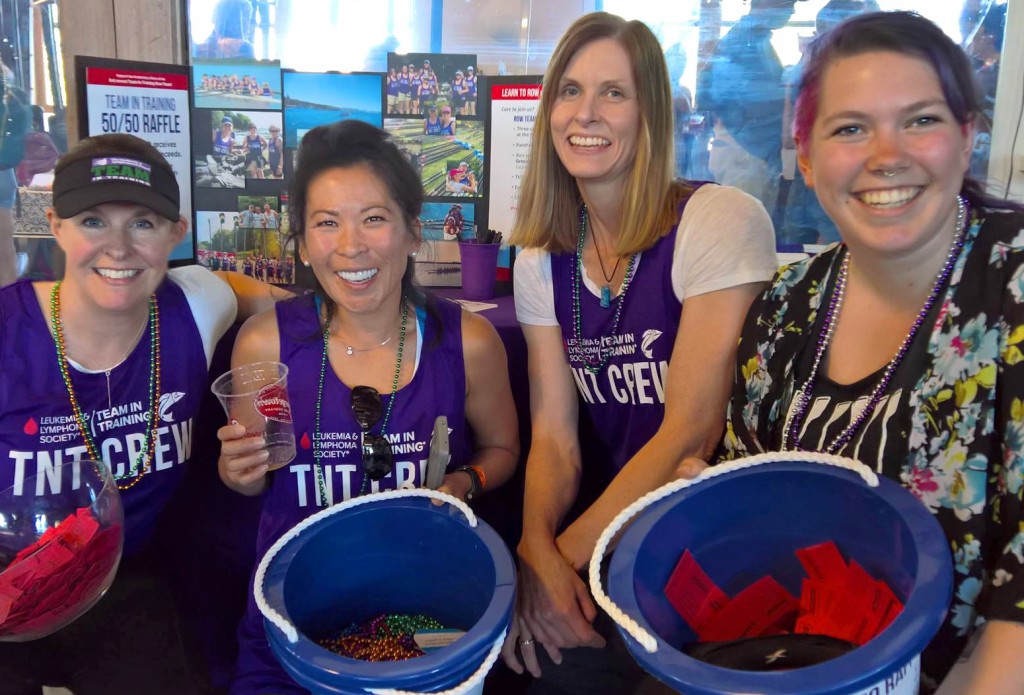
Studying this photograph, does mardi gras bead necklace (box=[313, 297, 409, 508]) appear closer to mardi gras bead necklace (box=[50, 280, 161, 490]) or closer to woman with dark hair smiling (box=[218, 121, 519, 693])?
woman with dark hair smiling (box=[218, 121, 519, 693])

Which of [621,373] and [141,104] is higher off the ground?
→ [141,104]

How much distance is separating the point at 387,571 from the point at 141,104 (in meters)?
1.57

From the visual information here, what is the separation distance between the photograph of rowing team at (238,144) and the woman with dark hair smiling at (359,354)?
1.02 m

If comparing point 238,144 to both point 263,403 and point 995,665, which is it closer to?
point 263,403

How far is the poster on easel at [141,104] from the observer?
207 centimetres

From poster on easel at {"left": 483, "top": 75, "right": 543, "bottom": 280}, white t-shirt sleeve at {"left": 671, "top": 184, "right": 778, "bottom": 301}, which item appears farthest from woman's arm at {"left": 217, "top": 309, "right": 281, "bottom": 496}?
poster on easel at {"left": 483, "top": 75, "right": 543, "bottom": 280}

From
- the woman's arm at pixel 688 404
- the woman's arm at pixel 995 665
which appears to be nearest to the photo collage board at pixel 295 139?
the woman's arm at pixel 688 404

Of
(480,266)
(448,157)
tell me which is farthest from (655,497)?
(448,157)

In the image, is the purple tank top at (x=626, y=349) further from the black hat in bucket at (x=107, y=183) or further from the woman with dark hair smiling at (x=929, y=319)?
the black hat in bucket at (x=107, y=183)

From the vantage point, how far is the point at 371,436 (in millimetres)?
1549

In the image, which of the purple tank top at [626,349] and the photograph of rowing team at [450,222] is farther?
the photograph of rowing team at [450,222]

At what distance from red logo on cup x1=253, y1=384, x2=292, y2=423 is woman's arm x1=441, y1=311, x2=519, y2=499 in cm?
44

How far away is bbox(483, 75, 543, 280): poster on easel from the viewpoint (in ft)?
7.89

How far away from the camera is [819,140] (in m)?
1.18
